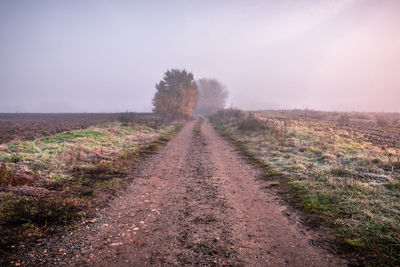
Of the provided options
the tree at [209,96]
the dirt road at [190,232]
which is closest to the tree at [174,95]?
the dirt road at [190,232]

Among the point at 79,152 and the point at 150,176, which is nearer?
the point at 150,176

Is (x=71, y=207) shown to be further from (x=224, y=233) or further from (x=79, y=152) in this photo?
(x=79, y=152)

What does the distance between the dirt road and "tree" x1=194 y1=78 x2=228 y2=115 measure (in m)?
75.2

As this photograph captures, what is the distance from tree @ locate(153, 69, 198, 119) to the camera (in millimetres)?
38562

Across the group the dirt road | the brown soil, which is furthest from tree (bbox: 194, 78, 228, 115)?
the dirt road

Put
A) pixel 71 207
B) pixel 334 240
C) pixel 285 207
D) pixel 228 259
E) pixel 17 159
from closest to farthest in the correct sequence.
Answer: pixel 228 259, pixel 334 240, pixel 71 207, pixel 285 207, pixel 17 159

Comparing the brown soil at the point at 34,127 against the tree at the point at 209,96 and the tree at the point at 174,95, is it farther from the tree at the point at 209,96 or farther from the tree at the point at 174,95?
the tree at the point at 209,96

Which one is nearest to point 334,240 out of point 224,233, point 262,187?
point 224,233

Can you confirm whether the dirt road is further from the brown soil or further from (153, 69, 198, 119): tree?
(153, 69, 198, 119): tree

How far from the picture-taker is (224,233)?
465 cm

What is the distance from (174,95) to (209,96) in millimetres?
46207

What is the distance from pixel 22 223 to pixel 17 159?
5.24m

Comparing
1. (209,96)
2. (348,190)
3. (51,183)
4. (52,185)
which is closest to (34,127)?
(51,183)

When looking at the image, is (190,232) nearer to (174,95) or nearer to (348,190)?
(348,190)
